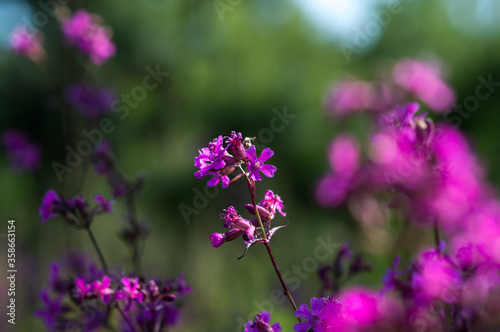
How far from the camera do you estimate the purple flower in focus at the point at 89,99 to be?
365 cm

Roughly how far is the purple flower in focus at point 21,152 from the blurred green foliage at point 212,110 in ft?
8.73

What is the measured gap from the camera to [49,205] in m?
1.84

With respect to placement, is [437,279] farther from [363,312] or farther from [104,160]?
[104,160]

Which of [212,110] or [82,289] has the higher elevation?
[212,110]

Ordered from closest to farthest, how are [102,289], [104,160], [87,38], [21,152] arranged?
[102,289] → [104,160] → [87,38] → [21,152]

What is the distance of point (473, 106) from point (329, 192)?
30.3 feet

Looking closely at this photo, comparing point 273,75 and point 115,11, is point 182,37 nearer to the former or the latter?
point 115,11

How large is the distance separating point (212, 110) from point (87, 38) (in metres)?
7.47

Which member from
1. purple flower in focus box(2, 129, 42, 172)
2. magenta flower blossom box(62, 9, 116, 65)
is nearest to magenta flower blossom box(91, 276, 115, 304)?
magenta flower blossom box(62, 9, 116, 65)

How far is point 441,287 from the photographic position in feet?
3.25

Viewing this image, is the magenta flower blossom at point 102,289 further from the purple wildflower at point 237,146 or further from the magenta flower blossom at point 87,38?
the magenta flower blossom at point 87,38

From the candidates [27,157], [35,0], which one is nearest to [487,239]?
[27,157]

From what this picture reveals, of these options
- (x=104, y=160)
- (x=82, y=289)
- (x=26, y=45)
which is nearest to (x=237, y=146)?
(x=82, y=289)

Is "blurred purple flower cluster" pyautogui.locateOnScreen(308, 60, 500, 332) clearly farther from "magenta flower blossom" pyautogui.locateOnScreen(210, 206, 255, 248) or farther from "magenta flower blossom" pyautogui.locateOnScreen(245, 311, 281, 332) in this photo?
"magenta flower blossom" pyautogui.locateOnScreen(210, 206, 255, 248)
